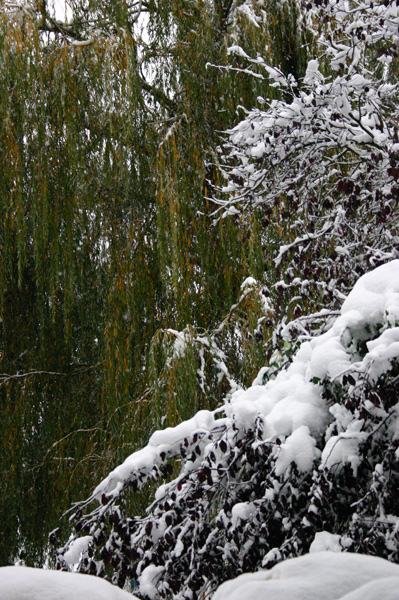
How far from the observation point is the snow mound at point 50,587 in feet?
3.56

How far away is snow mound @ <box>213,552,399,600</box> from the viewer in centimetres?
102

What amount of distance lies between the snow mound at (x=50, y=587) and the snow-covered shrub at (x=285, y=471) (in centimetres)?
121

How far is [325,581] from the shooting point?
3.48 ft

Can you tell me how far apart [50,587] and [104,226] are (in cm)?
415

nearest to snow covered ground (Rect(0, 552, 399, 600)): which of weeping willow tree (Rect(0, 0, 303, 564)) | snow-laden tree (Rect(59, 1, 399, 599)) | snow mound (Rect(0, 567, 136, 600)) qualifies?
snow mound (Rect(0, 567, 136, 600))

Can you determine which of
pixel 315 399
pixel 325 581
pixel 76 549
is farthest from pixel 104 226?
pixel 325 581

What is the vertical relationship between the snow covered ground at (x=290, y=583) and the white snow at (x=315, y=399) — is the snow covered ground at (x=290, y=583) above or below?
below

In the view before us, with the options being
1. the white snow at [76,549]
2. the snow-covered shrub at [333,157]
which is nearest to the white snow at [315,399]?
the white snow at [76,549]

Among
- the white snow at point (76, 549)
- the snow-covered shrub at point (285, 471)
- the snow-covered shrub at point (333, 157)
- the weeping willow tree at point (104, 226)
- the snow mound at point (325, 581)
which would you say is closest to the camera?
the snow mound at point (325, 581)

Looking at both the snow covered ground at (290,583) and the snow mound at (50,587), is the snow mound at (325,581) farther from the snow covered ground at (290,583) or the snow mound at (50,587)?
the snow mound at (50,587)

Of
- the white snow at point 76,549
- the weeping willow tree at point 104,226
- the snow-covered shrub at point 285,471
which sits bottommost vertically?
the white snow at point 76,549

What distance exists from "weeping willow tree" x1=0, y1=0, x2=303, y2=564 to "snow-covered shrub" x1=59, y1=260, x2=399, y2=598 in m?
1.63

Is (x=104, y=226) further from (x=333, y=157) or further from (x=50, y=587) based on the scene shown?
(x=50, y=587)

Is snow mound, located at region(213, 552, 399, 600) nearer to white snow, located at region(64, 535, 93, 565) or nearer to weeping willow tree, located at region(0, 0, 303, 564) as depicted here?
white snow, located at region(64, 535, 93, 565)
